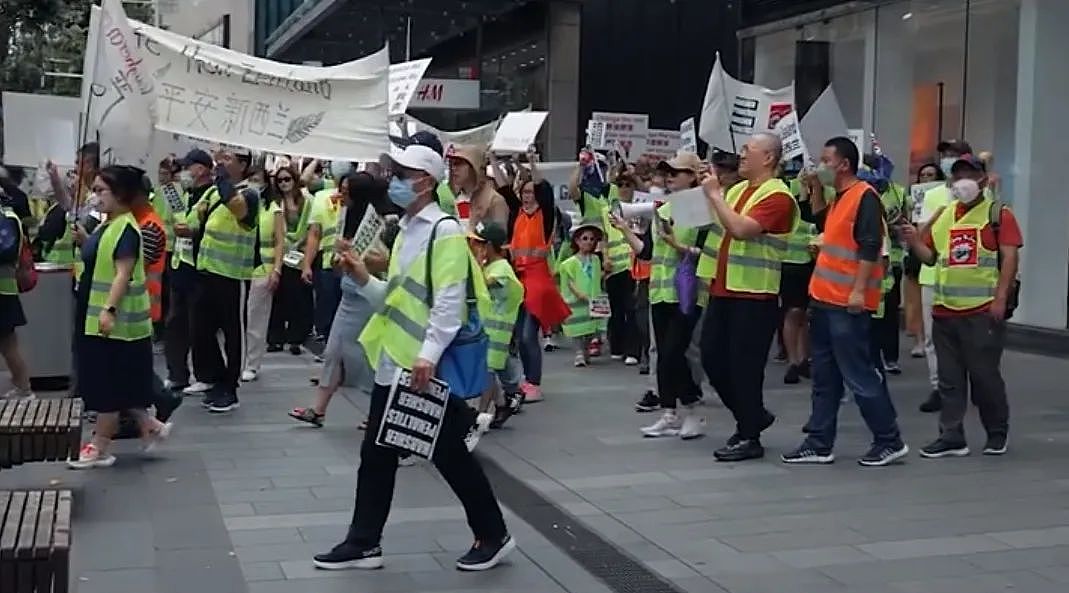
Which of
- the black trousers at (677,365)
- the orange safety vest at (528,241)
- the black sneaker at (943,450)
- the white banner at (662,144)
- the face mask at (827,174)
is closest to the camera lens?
the face mask at (827,174)

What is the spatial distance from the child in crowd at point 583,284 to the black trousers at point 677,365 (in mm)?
3824

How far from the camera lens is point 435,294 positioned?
→ 6.08m

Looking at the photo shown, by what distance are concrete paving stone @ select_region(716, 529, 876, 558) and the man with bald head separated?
5.85 feet

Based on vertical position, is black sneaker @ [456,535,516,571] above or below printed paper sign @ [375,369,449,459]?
below

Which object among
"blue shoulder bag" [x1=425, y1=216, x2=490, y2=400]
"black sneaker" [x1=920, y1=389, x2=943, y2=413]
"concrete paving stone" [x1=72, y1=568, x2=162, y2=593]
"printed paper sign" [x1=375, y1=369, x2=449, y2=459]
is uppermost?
"blue shoulder bag" [x1=425, y1=216, x2=490, y2=400]

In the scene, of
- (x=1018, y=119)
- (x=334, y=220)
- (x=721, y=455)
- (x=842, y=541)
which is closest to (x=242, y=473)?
(x=721, y=455)

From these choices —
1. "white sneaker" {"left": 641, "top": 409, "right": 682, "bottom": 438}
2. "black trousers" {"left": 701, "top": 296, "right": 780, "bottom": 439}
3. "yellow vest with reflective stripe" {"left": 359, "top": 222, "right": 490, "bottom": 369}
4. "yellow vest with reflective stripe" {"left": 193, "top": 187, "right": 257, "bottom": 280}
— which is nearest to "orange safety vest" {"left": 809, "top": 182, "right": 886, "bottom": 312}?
"black trousers" {"left": 701, "top": 296, "right": 780, "bottom": 439}

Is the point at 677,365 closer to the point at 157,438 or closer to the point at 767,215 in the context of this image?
the point at 767,215

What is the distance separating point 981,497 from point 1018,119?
8.84m

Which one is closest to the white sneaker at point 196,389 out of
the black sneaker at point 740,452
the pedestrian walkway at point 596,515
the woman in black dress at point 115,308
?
the pedestrian walkway at point 596,515

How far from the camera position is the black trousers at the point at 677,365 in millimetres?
9383

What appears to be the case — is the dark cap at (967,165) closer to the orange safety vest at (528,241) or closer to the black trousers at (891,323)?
the black trousers at (891,323)

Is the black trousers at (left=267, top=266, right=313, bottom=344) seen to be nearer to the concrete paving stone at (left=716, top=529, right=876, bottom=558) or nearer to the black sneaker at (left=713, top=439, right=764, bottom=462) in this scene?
the black sneaker at (left=713, top=439, right=764, bottom=462)

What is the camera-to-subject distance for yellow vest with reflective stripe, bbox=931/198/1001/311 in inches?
346
